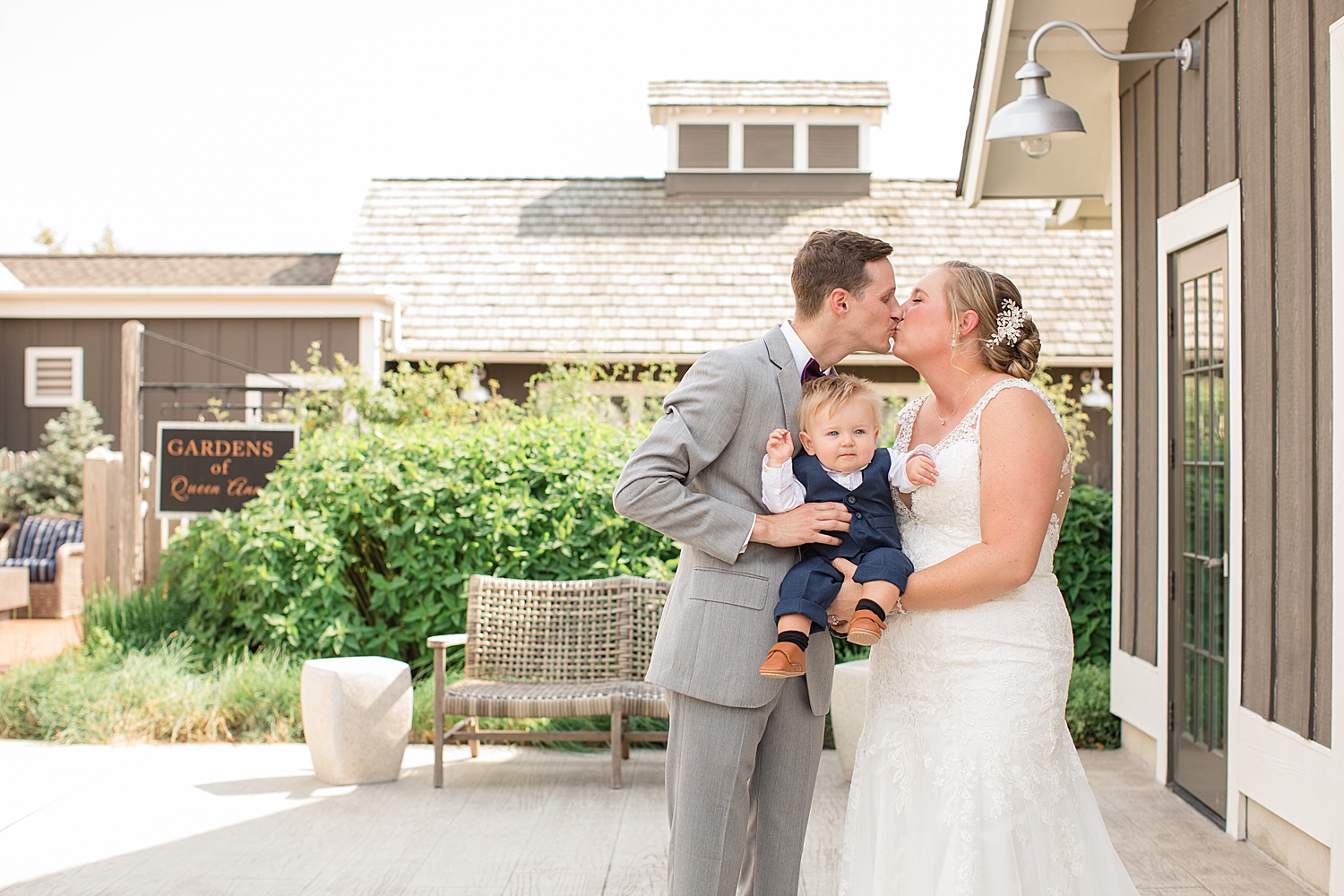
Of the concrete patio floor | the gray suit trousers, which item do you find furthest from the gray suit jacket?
the concrete patio floor

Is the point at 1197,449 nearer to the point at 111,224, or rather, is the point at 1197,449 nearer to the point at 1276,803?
the point at 1276,803

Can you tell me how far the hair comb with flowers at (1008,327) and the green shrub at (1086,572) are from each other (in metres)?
4.57

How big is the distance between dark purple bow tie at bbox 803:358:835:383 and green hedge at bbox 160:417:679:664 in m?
3.79

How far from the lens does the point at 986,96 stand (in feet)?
20.9

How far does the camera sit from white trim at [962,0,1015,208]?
5.94m

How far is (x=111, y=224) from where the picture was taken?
135 feet

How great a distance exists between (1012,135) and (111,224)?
4376cm

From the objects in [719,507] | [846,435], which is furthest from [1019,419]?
[719,507]

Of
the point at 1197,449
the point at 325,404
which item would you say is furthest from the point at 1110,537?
the point at 325,404

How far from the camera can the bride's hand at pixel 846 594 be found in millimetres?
2557

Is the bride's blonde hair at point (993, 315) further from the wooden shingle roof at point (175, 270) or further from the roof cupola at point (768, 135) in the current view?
the wooden shingle roof at point (175, 270)

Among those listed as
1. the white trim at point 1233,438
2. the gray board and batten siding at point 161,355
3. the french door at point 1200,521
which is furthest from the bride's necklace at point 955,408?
the gray board and batten siding at point 161,355

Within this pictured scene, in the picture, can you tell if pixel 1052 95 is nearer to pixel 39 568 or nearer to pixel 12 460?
pixel 39 568

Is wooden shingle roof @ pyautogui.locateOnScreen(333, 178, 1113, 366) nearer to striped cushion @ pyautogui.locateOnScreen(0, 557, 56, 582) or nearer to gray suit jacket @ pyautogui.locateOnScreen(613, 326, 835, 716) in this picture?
striped cushion @ pyautogui.locateOnScreen(0, 557, 56, 582)
